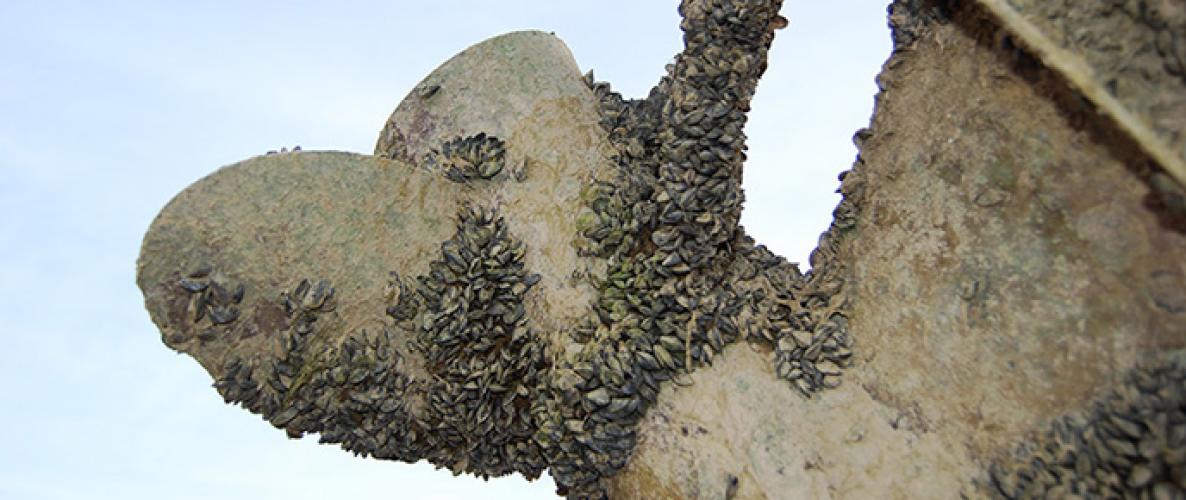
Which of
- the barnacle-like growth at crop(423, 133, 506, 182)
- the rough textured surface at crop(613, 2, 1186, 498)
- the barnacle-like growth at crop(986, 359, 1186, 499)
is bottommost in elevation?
the barnacle-like growth at crop(986, 359, 1186, 499)

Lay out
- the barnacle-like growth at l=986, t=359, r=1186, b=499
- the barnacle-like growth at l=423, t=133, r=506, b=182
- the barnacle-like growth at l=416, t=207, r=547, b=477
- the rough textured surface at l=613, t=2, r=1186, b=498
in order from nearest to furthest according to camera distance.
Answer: the barnacle-like growth at l=986, t=359, r=1186, b=499 → the rough textured surface at l=613, t=2, r=1186, b=498 → the barnacle-like growth at l=416, t=207, r=547, b=477 → the barnacle-like growth at l=423, t=133, r=506, b=182

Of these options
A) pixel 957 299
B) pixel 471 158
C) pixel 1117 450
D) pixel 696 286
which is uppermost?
pixel 471 158

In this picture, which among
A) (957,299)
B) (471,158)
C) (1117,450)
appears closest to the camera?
(1117,450)

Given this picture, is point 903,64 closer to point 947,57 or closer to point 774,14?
point 947,57

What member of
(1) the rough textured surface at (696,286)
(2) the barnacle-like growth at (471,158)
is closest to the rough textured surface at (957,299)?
(1) the rough textured surface at (696,286)

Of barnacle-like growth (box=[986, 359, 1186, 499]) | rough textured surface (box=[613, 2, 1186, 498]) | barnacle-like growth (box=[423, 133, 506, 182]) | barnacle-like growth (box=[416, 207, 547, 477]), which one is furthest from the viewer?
barnacle-like growth (box=[423, 133, 506, 182])

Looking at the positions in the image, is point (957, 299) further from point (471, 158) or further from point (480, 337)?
point (471, 158)

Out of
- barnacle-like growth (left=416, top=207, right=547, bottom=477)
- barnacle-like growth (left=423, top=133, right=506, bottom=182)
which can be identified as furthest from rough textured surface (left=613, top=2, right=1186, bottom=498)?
barnacle-like growth (left=423, top=133, right=506, bottom=182)

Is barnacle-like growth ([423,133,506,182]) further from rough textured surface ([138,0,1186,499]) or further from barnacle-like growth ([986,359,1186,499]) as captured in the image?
barnacle-like growth ([986,359,1186,499])

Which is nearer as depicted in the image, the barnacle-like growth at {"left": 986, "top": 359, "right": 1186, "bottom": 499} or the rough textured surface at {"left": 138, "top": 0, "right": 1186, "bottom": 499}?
the barnacle-like growth at {"left": 986, "top": 359, "right": 1186, "bottom": 499}

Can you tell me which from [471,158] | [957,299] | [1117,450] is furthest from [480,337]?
[1117,450]

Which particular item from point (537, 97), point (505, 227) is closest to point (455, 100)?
point (537, 97)
